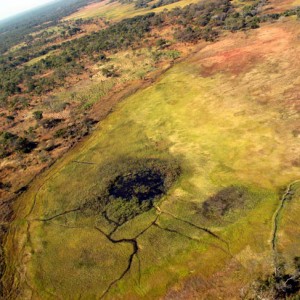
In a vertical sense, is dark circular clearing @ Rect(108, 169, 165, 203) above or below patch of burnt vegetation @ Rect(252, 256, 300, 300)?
below

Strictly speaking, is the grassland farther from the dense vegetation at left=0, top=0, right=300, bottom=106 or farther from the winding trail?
the winding trail

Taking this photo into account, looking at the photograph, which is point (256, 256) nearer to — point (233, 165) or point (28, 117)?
point (233, 165)

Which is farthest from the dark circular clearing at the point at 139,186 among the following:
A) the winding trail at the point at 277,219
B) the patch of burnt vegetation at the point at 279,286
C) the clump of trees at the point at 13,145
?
the clump of trees at the point at 13,145

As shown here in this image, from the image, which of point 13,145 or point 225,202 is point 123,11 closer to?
point 13,145

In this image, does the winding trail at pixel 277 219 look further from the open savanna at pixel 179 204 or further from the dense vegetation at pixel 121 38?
the dense vegetation at pixel 121 38

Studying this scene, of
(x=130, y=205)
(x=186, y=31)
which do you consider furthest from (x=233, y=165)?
(x=186, y=31)

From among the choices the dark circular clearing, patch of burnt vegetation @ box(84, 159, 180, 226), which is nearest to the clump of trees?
patch of burnt vegetation @ box(84, 159, 180, 226)
